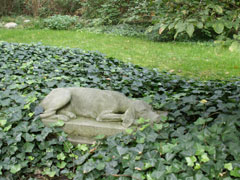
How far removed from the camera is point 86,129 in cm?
342

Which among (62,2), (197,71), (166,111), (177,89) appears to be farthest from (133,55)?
(62,2)

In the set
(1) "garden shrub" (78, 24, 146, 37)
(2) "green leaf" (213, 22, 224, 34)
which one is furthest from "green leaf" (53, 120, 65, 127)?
(1) "garden shrub" (78, 24, 146, 37)

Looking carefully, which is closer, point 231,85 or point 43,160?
point 43,160

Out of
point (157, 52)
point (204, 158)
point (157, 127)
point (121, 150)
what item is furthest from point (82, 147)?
point (157, 52)

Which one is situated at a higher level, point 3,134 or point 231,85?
point 231,85

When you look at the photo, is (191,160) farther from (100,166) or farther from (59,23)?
Result: (59,23)

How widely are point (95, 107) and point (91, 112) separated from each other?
92mm

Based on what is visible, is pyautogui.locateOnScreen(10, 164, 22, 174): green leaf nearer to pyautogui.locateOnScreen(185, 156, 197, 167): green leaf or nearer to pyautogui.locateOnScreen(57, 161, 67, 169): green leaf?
pyautogui.locateOnScreen(57, 161, 67, 169): green leaf

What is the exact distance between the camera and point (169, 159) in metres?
2.70

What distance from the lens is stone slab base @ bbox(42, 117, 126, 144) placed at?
11.0ft

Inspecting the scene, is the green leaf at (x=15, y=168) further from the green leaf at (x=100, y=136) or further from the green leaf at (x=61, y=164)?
the green leaf at (x=100, y=136)

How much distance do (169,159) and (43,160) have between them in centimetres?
163

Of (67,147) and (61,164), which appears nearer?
(61,164)

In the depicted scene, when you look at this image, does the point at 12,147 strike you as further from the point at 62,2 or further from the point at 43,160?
the point at 62,2
